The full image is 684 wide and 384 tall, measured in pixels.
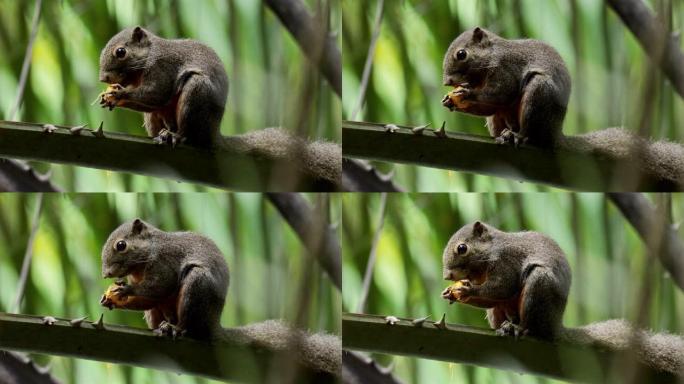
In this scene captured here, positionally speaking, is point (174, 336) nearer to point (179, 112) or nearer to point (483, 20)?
point (179, 112)

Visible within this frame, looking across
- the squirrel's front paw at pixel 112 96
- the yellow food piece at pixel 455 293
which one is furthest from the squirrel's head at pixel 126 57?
the yellow food piece at pixel 455 293

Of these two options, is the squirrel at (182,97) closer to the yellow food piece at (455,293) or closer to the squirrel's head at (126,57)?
the squirrel's head at (126,57)

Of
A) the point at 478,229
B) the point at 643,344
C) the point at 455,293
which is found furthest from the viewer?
the point at 643,344

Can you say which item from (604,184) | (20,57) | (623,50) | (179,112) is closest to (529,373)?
(604,184)

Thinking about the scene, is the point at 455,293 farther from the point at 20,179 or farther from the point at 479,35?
the point at 20,179

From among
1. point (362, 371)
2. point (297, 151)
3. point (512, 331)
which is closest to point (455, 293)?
point (512, 331)

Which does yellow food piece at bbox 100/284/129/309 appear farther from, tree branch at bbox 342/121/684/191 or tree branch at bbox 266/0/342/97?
tree branch at bbox 266/0/342/97
